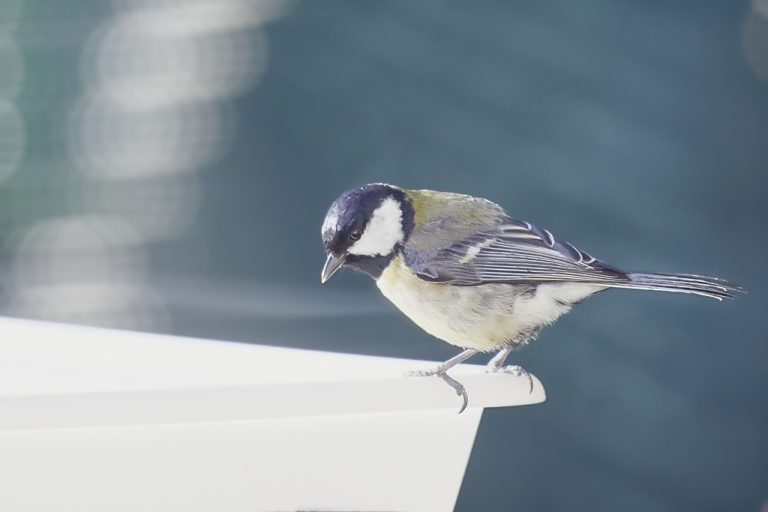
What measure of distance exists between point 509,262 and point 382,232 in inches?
5.6

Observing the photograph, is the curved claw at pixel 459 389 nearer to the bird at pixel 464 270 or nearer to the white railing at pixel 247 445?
the white railing at pixel 247 445

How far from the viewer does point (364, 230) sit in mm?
1079

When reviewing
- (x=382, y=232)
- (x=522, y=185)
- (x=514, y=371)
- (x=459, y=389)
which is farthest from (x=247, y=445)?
(x=522, y=185)

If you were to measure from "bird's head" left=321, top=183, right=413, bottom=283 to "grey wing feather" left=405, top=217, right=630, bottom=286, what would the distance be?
0.10ft

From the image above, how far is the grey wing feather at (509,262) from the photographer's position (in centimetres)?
108

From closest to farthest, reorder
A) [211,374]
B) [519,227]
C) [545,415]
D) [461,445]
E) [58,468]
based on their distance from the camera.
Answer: [58,468]
[461,445]
[211,374]
[519,227]
[545,415]

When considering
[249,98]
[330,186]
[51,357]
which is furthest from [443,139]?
[51,357]

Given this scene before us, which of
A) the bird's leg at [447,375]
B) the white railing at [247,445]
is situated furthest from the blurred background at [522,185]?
the white railing at [247,445]

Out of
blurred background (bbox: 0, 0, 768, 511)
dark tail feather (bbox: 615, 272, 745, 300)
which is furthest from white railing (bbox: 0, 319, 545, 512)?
blurred background (bbox: 0, 0, 768, 511)

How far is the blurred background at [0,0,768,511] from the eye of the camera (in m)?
1.69

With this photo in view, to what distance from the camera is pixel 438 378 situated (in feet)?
2.27

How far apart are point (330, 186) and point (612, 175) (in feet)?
1.57

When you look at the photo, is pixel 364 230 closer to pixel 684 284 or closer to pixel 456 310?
pixel 456 310

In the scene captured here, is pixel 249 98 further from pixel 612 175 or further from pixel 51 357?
pixel 51 357
